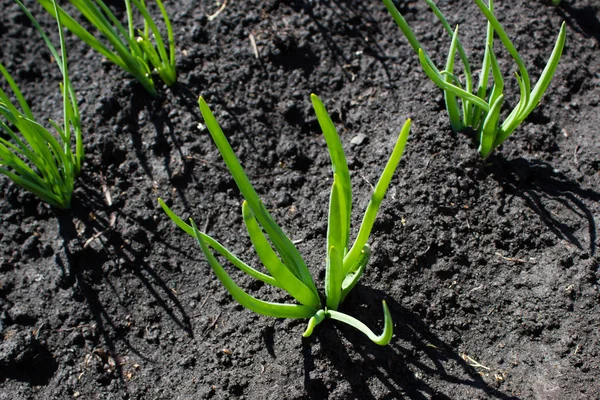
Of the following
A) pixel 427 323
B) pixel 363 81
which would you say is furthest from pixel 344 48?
pixel 427 323

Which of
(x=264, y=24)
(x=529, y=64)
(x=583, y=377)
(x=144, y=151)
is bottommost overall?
(x=583, y=377)

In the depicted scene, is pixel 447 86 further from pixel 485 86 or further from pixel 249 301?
pixel 249 301

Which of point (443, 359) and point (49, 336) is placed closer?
point (443, 359)

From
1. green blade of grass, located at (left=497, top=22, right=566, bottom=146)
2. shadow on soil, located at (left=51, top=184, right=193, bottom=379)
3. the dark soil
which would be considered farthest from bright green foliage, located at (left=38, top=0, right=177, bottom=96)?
green blade of grass, located at (left=497, top=22, right=566, bottom=146)

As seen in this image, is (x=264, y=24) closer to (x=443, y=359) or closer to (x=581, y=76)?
(x=581, y=76)

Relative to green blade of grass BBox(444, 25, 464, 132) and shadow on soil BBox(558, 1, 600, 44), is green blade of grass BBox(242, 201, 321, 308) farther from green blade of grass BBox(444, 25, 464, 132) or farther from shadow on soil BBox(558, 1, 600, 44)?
shadow on soil BBox(558, 1, 600, 44)

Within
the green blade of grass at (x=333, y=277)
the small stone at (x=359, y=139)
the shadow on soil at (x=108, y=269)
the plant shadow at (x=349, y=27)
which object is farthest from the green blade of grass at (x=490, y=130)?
the shadow on soil at (x=108, y=269)

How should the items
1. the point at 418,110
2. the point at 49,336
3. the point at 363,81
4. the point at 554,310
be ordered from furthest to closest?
the point at 363,81
the point at 418,110
the point at 49,336
the point at 554,310

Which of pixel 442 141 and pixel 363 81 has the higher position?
pixel 363 81

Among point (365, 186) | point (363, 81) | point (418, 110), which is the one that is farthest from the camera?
point (363, 81)
